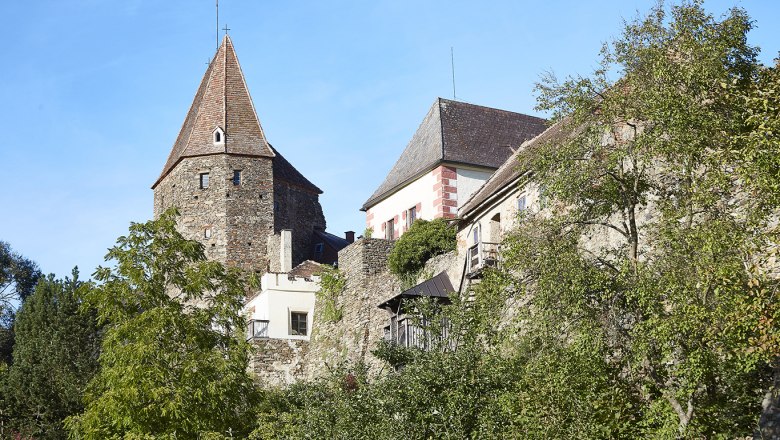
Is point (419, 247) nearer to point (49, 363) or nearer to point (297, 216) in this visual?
point (49, 363)

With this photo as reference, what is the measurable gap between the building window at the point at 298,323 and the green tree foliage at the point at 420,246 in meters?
8.80

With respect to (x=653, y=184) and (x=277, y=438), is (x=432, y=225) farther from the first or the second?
(x=653, y=184)

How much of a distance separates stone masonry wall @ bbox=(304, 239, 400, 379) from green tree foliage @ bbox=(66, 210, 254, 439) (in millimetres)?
11969

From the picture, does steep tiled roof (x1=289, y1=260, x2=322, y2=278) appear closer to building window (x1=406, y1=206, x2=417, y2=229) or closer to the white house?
the white house

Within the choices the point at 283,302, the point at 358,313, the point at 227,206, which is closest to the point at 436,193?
the point at 358,313

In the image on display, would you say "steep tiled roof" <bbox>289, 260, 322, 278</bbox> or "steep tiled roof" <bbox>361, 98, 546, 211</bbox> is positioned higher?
"steep tiled roof" <bbox>361, 98, 546, 211</bbox>

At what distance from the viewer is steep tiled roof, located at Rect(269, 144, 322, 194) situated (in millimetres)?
59469

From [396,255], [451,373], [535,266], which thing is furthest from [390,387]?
[396,255]

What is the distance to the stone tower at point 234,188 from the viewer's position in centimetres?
5647

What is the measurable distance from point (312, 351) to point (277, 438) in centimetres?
1990

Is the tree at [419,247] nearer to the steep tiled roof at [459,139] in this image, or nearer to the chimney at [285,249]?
the steep tiled roof at [459,139]

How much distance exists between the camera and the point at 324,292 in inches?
1775

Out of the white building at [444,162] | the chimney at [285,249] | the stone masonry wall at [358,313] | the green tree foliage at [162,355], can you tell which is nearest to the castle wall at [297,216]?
the chimney at [285,249]

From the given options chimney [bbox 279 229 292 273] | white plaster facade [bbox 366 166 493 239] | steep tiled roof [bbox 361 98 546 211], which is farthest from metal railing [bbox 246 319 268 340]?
chimney [bbox 279 229 292 273]
